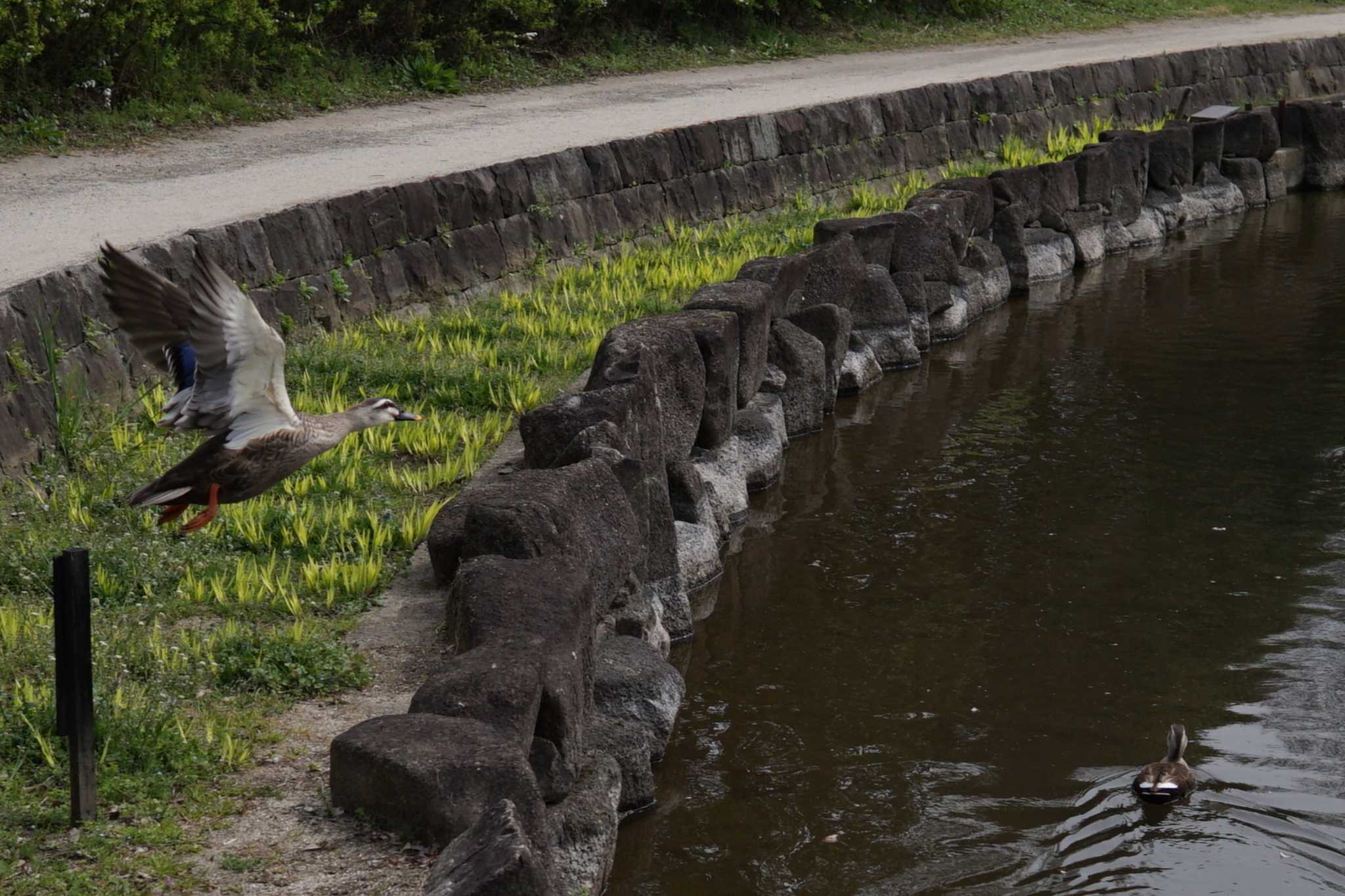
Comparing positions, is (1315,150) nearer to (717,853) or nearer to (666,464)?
(666,464)

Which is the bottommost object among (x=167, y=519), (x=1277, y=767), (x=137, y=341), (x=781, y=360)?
(x=1277, y=767)

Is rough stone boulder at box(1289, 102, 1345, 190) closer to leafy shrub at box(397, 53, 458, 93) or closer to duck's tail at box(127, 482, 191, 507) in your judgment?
leafy shrub at box(397, 53, 458, 93)

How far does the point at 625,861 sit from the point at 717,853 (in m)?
0.32

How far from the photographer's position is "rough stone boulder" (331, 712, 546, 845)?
12.8 ft

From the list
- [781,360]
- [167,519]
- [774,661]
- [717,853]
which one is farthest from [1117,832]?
[781,360]

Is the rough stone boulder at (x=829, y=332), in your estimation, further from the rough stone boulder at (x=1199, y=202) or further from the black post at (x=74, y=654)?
the rough stone boulder at (x=1199, y=202)

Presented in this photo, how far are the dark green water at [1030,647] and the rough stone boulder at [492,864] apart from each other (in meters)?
1.41

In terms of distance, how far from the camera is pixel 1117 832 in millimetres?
Result: 5398

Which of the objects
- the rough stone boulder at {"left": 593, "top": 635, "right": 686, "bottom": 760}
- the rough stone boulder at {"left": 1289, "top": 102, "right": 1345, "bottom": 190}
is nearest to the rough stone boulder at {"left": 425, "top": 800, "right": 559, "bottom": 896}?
the rough stone boulder at {"left": 593, "top": 635, "right": 686, "bottom": 760}

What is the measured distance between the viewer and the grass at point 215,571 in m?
4.17

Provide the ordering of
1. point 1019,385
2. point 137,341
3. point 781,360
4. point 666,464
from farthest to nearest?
point 1019,385
point 781,360
point 666,464
point 137,341

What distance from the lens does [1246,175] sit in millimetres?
17438

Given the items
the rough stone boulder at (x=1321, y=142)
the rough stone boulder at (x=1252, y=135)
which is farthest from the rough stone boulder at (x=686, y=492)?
the rough stone boulder at (x=1321, y=142)

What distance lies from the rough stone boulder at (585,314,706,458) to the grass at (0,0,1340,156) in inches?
226
